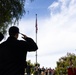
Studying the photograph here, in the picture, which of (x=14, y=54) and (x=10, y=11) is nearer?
(x=14, y=54)

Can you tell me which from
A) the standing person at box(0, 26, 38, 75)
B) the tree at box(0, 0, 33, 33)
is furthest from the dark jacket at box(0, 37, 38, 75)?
the tree at box(0, 0, 33, 33)

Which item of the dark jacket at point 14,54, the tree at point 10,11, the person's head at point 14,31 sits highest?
the tree at point 10,11

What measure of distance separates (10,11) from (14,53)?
39.7 feet

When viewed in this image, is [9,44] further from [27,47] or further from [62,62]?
[62,62]

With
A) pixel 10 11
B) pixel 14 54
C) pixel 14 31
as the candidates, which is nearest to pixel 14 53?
pixel 14 54

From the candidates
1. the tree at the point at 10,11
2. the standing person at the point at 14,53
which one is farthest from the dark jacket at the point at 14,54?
the tree at the point at 10,11

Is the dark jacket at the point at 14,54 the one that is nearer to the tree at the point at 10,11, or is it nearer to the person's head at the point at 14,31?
the person's head at the point at 14,31

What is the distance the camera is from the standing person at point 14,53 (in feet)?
18.7

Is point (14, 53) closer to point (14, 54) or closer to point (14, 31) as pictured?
point (14, 54)

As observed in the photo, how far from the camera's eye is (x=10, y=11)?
1781 centimetres

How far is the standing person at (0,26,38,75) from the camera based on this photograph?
5691 millimetres

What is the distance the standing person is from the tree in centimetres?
1157

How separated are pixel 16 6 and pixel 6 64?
12597 millimetres

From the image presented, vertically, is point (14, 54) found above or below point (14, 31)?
below
